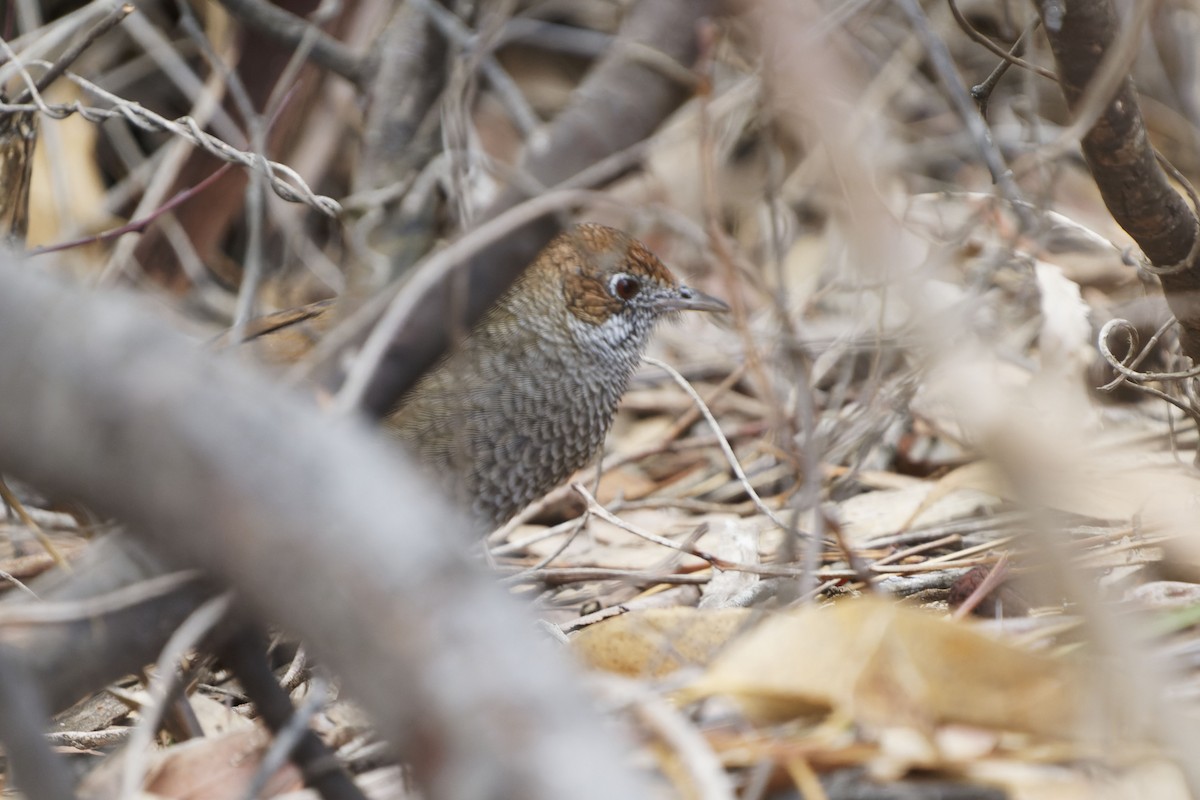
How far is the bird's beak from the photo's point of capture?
334 centimetres

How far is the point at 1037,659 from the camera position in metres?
1.49

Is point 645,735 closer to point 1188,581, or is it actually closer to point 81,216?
point 1188,581

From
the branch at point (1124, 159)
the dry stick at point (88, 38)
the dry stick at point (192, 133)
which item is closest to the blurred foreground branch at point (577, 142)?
the dry stick at point (192, 133)

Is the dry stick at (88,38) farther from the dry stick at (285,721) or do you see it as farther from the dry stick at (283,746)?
the dry stick at (283,746)

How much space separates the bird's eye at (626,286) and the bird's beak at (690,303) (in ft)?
0.34

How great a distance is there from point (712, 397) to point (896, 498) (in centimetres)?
75

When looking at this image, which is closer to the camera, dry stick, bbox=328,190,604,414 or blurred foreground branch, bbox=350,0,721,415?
dry stick, bbox=328,190,604,414

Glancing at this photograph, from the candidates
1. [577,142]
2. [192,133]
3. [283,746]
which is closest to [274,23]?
[192,133]

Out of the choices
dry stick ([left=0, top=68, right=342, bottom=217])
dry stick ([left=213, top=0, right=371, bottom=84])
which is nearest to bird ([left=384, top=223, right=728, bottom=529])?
dry stick ([left=0, top=68, right=342, bottom=217])

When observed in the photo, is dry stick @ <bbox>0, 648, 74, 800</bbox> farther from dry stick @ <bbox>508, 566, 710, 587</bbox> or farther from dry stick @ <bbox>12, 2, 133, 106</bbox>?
dry stick @ <bbox>12, 2, 133, 106</bbox>

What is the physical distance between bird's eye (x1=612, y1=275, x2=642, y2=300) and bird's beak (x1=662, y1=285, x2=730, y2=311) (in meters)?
0.10

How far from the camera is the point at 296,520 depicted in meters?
1.10

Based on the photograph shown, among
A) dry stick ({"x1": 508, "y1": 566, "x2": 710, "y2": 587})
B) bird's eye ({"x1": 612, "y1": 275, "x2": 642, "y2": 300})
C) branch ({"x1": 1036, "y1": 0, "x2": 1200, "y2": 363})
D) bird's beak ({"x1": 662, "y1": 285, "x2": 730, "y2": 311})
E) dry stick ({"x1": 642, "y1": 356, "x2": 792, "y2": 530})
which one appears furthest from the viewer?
bird's beak ({"x1": 662, "y1": 285, "x2": 730, "y2": 311})

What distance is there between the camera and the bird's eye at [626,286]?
3.23 m
